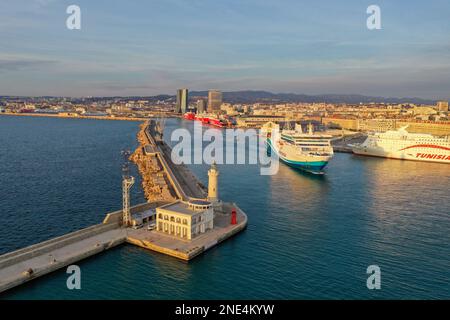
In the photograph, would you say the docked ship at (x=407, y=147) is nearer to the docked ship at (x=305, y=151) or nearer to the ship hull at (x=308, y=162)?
the docked ship at (x=305, y=151)

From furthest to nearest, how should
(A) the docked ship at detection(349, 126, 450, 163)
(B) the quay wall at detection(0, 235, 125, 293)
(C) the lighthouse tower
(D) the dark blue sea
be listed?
(A) the docked ship at detection(349, 126, 450, 163), (C) the lighthouse tower, (D) the dark blue sea, (B) the quay wall at detection(0, 235, 125, 293)

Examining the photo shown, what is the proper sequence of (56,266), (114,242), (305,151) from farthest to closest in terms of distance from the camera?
(305,151), (114,242), (56,266)

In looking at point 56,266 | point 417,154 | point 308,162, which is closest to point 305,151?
point 308,162

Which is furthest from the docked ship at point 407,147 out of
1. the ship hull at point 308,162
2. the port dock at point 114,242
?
the port dock at point 114,242

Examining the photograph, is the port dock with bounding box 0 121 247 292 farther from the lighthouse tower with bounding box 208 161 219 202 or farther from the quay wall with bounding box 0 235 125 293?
the lighthouse tower with bounding box 208 161 219 202

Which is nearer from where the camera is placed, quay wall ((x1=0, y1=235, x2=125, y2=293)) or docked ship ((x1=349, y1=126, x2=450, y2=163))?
quay wall ((x1=0, y1=235, x2=125, y2=293))

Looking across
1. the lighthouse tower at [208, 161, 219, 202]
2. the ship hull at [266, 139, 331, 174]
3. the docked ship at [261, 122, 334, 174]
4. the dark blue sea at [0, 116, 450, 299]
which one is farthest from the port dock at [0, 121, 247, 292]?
the docked ship at [261, 122, 334, 174]

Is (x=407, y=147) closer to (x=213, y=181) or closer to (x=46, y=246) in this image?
(x=213, y=181)
